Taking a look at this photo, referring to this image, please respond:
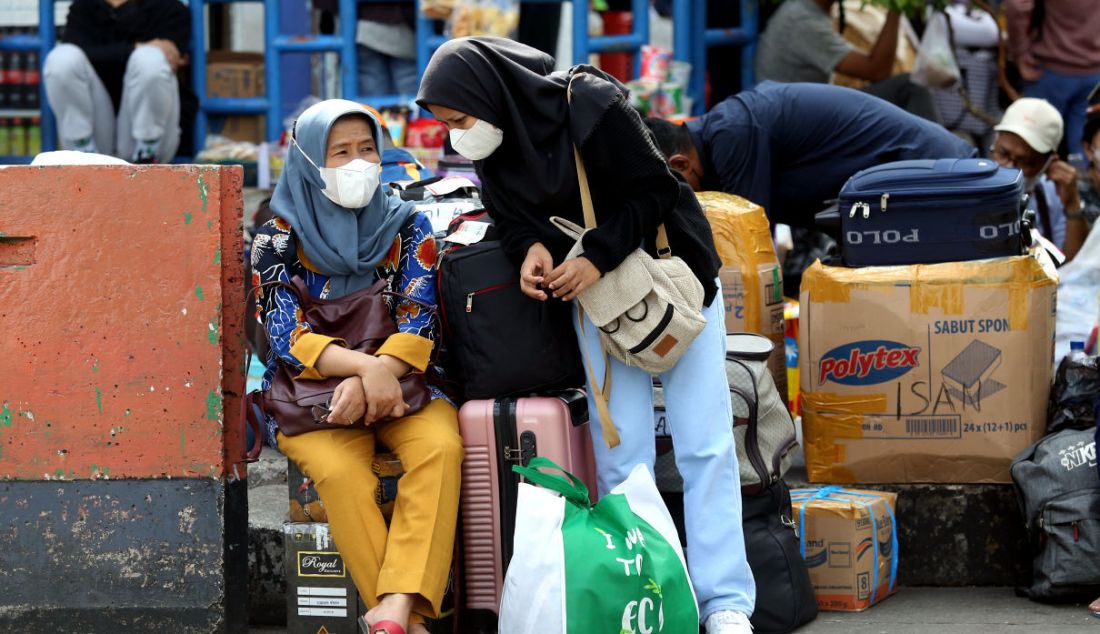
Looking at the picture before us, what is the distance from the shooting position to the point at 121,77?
7.34 metres

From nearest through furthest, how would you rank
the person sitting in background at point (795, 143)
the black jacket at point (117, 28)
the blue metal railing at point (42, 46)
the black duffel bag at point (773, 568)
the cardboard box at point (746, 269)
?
the black duffel bag at point (773, 568) → the cardboard box at point (746, 269) → the person sitting in background at point (795, 143) → the black jacket at point (117, 28) → the blue metal railing at point (42, 46)

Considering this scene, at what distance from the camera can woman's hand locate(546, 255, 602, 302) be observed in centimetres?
370

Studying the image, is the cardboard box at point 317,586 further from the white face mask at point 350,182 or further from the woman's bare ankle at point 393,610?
the white face mask at point 350,182

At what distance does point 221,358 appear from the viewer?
3877mm

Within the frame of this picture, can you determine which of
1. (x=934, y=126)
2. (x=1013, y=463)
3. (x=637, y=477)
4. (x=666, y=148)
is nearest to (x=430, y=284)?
(x=637, y=477)

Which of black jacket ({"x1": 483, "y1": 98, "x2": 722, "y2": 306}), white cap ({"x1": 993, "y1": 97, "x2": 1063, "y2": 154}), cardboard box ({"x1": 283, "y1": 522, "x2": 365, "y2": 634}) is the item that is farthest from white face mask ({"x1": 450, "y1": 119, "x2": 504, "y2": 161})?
white cap ({"x1": 993, "y1": 97, "x2": 1063, "y2": 154})

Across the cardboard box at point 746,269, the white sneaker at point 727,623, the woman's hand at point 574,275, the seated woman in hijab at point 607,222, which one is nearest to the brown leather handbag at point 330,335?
the seated woman in hijab at point 607,222

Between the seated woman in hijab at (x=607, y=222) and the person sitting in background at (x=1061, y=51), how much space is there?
4413mm

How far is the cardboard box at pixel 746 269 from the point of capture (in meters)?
4.78

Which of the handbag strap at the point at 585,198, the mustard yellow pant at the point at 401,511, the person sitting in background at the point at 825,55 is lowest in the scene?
the mustard yellow pant at the point at 401,511

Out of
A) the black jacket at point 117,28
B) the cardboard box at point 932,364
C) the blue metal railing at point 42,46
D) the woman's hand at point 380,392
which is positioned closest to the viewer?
the woman's hand at point 380,392

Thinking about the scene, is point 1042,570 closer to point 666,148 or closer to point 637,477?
point 637,477

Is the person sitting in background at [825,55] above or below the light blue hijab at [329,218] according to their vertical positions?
above

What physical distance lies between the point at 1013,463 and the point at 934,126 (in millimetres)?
1590
